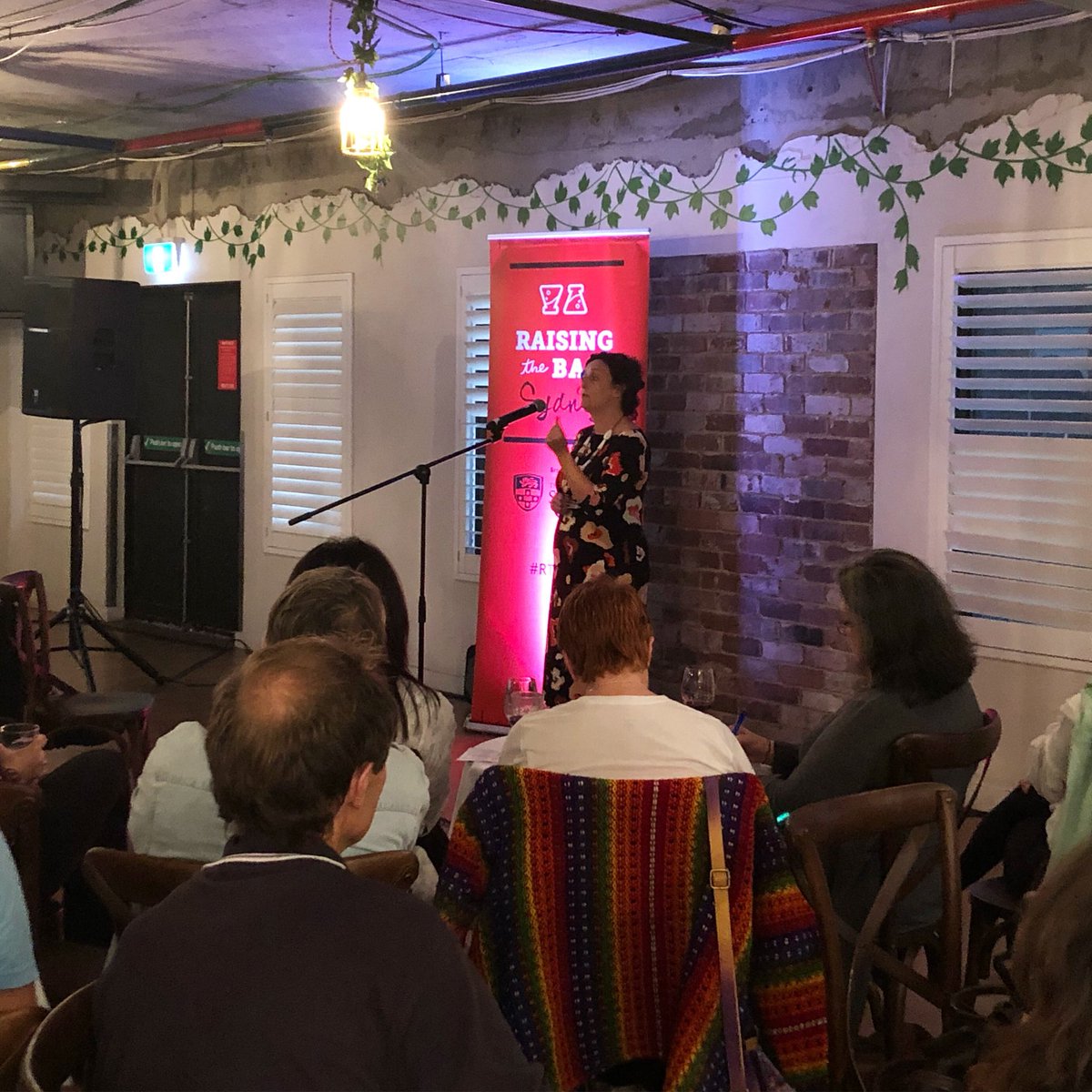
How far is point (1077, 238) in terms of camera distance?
4484 mm

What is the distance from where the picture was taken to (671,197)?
5.77 metres

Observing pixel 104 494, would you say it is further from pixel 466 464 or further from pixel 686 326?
pixel 686 326

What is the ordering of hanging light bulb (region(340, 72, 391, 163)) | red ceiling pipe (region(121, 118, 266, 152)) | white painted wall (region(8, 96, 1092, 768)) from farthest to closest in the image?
red ceiling pipe (region(121, 118, 266, 152))
white painted wall (region(8, 96, 1092, 768))
hanging light bulb (region(340, 72, 391, 163))

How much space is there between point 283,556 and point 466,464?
153 cm

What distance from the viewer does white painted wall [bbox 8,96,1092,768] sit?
186 inches

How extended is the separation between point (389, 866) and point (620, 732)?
0.45 metres

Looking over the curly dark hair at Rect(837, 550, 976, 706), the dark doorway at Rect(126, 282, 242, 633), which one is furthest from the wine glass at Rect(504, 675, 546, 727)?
the dark doorway at Rect(126, 282, 242, 633)

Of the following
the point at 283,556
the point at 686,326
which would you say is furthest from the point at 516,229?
the point at 283,556

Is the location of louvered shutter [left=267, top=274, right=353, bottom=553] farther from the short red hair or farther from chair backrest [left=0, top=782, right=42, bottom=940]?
the short red hair

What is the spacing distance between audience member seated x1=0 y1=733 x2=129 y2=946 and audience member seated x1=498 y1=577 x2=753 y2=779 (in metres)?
1.19

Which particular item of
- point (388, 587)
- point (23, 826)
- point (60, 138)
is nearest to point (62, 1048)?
point (23, 826)

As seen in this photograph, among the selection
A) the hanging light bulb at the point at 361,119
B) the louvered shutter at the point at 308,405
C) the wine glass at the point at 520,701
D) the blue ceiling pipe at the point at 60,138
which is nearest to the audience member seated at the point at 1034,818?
the wine glass at the point at 520,701

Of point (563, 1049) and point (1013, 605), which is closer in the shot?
point (563, 1049)

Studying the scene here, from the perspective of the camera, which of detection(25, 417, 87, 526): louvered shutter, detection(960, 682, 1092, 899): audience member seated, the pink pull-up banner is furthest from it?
detection(25, 417, 87, 526): louvered shutter
